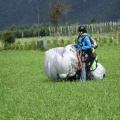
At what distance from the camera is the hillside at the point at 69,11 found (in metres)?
146

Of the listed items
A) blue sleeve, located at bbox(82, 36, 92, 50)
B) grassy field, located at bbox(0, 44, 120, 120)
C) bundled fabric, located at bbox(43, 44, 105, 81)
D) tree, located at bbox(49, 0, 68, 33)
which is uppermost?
tree, located at bbox(49, 0, 68, 33)

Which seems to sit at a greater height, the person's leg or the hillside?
the hillside

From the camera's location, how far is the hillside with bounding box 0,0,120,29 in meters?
146

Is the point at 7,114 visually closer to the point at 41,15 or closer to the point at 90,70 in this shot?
the point at 90,70

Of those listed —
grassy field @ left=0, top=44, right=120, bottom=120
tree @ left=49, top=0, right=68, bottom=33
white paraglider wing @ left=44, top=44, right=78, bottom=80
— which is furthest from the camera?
tree @ left=49, top=0, right=68, bottom=33

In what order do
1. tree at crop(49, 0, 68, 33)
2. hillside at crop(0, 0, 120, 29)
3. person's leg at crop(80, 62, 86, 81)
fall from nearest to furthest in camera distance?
person's leg at crop(80, 62, 86, 81), tree at crop(49, 0, 68, 33), hillside at crop(0, 0, 120, 29)

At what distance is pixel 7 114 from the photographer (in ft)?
25.2

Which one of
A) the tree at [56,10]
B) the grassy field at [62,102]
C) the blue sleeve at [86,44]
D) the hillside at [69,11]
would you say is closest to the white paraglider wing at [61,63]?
the blue sleeve at [86,44]

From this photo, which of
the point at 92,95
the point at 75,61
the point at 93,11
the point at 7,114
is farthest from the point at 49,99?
the point at 93,11

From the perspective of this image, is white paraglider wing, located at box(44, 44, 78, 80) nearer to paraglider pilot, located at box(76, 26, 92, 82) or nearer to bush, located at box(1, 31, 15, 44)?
paraglider pilot, located at box(76, 26, 92, 82)

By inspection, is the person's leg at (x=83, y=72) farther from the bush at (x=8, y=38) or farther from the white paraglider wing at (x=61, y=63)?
the bush at (x=8, y=38)

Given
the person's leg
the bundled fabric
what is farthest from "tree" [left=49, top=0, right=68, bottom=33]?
the person's leg

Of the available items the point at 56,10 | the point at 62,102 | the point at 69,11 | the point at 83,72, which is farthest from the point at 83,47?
the point at 69,11

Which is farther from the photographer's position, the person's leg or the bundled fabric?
the person's leg
